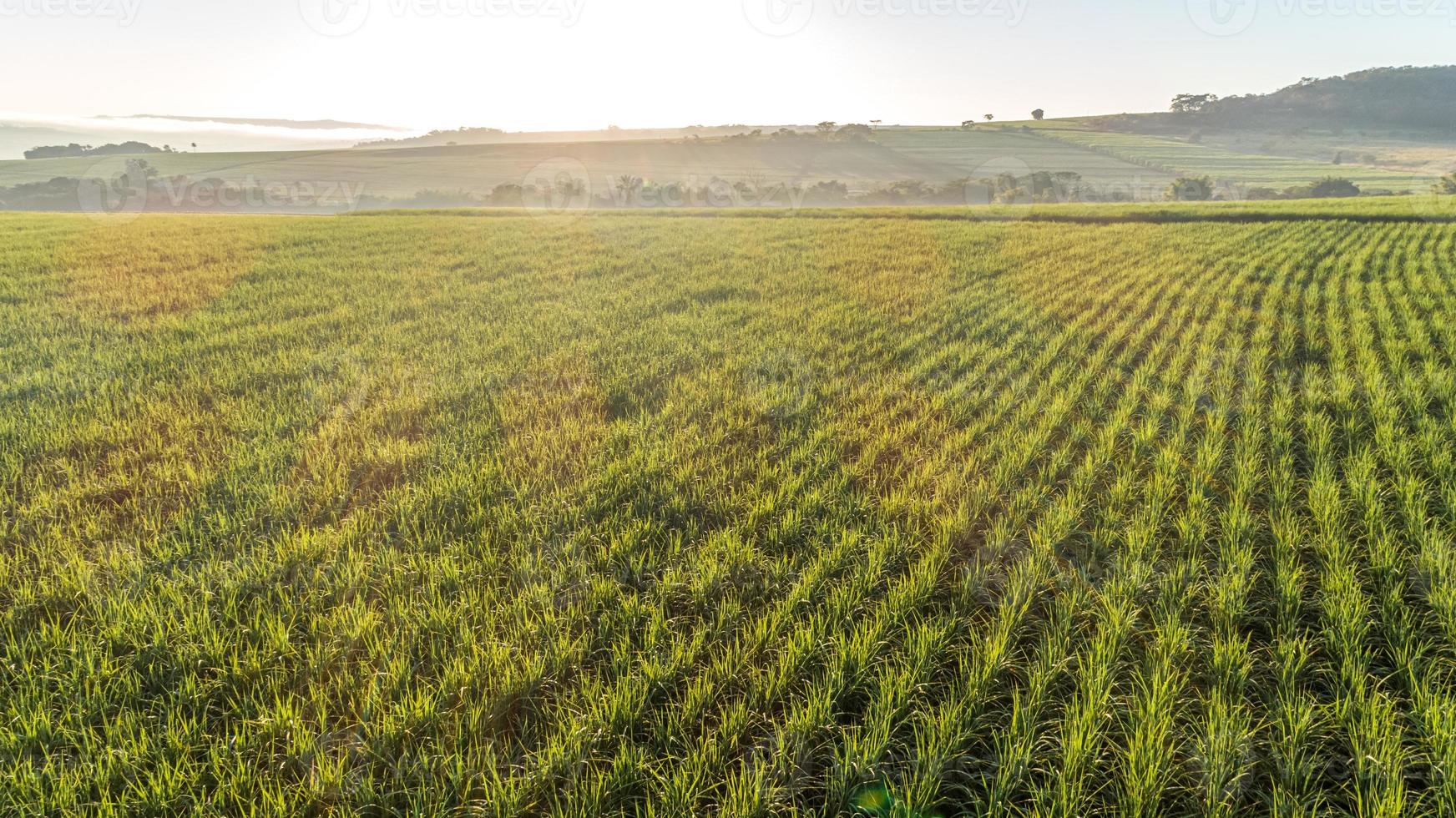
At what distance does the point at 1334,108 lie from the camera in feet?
348

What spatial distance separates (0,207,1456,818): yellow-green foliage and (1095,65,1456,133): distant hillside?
12671 centimetres

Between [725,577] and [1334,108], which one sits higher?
[1334,108]

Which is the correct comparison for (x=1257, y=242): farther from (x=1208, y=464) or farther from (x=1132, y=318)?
(x=1208, y=464)

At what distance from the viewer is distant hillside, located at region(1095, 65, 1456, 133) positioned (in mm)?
99438

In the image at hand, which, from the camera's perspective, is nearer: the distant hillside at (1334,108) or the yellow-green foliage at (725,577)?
the yellow-green foliage at (725,577)

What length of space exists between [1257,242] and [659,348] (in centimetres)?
2059

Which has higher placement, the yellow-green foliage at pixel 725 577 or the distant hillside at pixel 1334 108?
the distant hillside at pixel 1334 108

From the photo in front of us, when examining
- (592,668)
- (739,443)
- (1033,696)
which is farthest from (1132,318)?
(592,668)

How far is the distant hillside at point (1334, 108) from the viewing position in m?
99.4

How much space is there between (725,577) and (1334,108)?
15344cm

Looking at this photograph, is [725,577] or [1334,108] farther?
[1334,108]

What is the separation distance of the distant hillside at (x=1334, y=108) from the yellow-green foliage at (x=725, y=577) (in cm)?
12671

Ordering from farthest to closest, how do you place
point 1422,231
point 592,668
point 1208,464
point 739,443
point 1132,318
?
point 1422,231 → point 1132,318 → point 739,443 → point 1208,464 → point 592,668

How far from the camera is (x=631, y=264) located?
1530 cm
